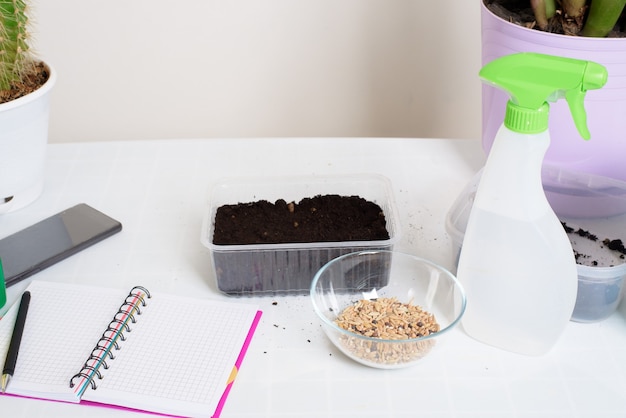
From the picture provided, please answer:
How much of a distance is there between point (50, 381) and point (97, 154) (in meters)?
0.48

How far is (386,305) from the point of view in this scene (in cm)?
78

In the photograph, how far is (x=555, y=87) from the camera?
61 cm

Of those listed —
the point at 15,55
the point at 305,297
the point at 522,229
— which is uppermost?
the point at 15,55

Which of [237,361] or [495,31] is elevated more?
[495,31]

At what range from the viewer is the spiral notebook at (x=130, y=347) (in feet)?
2.26

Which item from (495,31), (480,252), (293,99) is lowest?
(293,99)

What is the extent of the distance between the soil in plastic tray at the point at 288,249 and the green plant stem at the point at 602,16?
31 centimetres

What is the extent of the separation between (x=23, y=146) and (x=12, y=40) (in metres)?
0.13

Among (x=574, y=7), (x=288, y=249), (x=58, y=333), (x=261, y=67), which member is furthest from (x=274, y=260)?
(x=261, y=67)

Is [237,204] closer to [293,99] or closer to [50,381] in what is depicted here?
[50,381]

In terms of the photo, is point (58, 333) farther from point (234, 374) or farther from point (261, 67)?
point (261, 67)

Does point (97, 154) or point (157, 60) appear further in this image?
point (157, 60)

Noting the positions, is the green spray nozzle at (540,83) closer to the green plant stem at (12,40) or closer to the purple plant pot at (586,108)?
the purple plant pot at (586,108)

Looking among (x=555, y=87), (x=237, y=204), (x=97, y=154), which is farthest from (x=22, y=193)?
(x=555, y=87)
